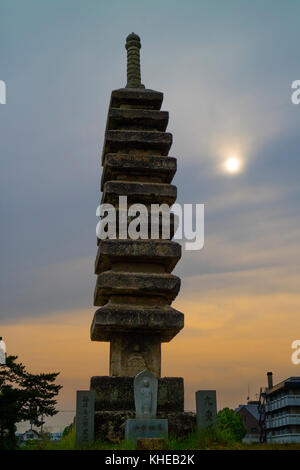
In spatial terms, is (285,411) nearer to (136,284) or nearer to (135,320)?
(136,284)

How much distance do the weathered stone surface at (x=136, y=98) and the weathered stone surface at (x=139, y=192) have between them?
4.71m

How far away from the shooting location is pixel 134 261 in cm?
2323

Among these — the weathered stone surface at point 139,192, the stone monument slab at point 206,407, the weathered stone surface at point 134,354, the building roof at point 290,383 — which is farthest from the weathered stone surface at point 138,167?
the building roof at point 290,383

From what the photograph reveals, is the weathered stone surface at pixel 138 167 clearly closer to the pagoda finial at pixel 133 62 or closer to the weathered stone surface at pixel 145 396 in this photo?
the pagoda finial at pixel 133 62

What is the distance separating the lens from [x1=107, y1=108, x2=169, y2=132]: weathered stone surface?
2567 centimetres

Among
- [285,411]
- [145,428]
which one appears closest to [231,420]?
[285,411]

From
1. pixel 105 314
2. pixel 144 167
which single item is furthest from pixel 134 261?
pixel 144 167

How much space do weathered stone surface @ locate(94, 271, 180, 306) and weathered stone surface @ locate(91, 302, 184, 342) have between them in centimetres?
61

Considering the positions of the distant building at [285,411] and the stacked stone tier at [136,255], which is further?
the distant building at [285,411]

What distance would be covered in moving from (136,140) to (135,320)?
8443mm

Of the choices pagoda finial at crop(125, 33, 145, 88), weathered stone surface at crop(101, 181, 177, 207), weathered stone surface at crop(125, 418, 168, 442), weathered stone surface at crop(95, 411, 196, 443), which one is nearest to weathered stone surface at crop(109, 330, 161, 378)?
weathered stone surface at crop(95, 411, 196, 443)

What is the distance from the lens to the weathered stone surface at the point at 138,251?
22703mm

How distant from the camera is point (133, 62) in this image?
90.2 feet
